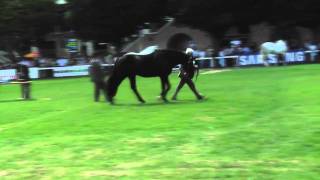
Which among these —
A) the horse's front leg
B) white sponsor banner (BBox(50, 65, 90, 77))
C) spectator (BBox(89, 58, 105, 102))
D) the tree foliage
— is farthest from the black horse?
the tree foliage

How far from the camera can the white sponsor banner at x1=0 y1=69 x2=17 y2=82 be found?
38431 mm

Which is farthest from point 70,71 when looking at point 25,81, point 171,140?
point 171,140

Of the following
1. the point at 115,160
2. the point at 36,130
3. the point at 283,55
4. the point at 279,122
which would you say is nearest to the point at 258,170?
the point at 115,160

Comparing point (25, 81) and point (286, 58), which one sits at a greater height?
point (286, 58)

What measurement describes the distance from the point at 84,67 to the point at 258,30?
17381 mm

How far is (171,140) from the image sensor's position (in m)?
10.7

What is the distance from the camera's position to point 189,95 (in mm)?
20125

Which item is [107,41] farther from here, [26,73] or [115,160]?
[115,160]

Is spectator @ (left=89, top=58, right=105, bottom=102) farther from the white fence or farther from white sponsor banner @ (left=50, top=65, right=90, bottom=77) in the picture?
white sponsor banner @ (left=50, top=65, right=90, bottom=77)

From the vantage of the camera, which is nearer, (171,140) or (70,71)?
(171,140)

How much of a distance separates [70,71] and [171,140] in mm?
31866

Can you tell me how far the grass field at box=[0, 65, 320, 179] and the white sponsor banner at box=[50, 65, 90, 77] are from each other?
2380 cm

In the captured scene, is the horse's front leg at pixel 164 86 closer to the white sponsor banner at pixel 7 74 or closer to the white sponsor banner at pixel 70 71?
the white sponsor banner at pixel 7 74

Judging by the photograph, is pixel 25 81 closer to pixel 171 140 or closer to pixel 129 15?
pixel 171 140
